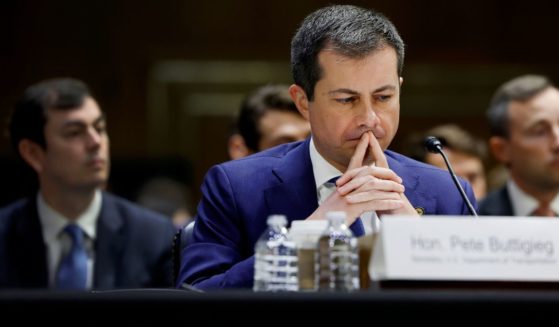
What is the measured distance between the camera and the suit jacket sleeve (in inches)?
98.5

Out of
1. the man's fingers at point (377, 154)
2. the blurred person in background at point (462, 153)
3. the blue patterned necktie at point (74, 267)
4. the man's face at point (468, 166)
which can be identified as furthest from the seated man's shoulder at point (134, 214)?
the man's fingers at point (377, 154)

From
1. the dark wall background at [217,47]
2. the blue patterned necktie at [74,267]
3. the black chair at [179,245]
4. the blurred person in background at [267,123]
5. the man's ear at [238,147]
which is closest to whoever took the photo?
the black chair at [179,245]

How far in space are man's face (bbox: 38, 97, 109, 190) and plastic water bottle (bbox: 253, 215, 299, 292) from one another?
256cm

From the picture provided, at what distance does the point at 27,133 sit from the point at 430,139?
8.45 ft

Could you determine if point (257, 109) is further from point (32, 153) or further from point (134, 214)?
point (32, 153)

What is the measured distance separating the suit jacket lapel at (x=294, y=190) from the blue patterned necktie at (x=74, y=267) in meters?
1.71

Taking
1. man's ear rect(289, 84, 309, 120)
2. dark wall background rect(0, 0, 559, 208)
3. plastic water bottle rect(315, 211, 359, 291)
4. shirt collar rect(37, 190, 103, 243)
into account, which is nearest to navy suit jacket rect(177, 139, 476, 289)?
man's ear rect(289, 84, 309, 120)

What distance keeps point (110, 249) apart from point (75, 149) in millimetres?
527

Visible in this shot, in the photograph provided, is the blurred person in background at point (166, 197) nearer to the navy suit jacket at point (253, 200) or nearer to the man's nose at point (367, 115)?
the navy suit jacket at point (253, 200)

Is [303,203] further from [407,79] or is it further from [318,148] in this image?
[407,79]

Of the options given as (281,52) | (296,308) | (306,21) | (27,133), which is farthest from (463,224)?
(281,52)

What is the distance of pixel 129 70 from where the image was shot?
23.0ft

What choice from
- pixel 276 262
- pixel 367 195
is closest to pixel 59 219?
pixel 367 195

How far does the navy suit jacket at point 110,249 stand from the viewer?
4223mm
